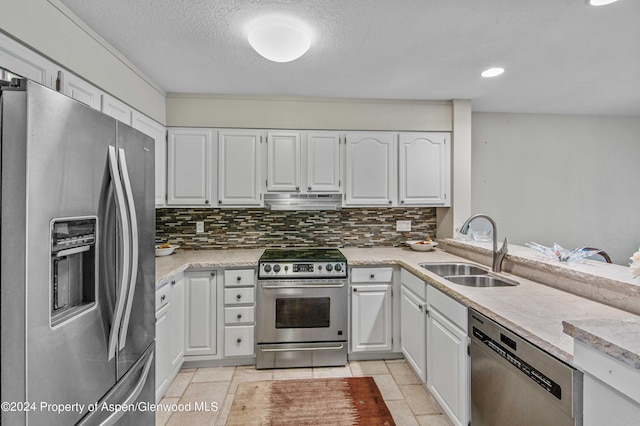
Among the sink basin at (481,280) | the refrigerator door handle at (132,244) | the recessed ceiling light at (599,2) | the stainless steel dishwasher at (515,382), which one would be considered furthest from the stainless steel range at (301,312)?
the recessed ceiling light at (599,2)

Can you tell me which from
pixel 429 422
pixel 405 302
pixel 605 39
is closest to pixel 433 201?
pixel 405 302

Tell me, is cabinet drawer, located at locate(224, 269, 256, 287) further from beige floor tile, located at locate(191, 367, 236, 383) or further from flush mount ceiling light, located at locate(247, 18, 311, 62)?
flush mount ceiling light, located at locate(247, 18, 311, 62)

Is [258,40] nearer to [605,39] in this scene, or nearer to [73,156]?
[73,156]

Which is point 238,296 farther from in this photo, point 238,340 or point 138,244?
point 138,244

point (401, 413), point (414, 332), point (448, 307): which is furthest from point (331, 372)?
point (448, 307)

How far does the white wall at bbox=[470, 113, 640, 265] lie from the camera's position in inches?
136

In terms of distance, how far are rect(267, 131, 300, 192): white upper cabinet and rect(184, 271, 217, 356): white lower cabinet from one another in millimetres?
1043

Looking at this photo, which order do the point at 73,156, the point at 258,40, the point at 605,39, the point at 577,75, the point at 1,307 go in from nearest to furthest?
the point at 1,307
the point at 73,156
the point at 258,40
the point at 605,39
the point at 577,75

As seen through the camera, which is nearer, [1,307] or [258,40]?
[1,307]

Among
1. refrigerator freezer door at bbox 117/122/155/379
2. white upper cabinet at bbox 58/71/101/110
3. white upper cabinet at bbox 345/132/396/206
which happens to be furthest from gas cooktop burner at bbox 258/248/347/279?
white upper cabinet at bbox 58/71/101/110

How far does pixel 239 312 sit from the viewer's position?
2555 mm

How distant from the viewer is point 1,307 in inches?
29.6

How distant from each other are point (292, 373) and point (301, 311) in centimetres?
50

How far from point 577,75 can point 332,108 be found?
2.08 m
